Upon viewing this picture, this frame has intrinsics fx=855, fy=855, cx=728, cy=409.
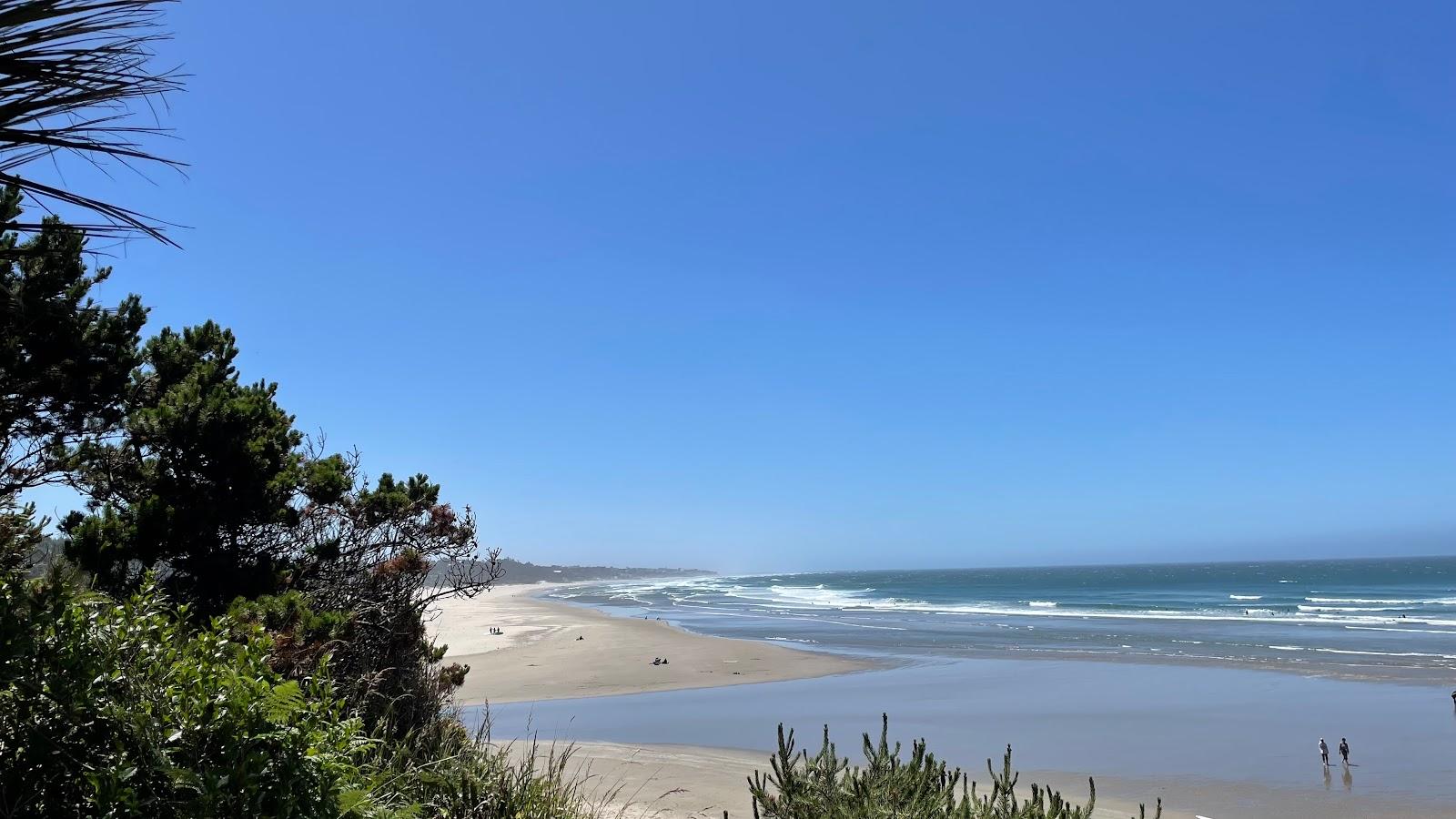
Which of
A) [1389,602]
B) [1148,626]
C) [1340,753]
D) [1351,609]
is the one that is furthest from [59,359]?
[1389,602]

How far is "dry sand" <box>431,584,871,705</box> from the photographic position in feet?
83.1

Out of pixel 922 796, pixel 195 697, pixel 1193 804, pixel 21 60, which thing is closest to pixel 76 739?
pixel 195 697

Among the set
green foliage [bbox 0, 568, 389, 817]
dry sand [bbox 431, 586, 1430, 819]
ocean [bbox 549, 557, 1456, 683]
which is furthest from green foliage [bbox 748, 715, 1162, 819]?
ocean [bbox 549, 557, 1456, 683]

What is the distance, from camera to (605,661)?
31062 millimetres

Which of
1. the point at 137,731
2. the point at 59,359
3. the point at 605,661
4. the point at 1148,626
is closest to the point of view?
the point at 137,731

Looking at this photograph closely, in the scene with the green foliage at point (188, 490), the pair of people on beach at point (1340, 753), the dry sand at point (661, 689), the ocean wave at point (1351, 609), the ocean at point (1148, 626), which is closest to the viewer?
the green foliage at point (188, 490)

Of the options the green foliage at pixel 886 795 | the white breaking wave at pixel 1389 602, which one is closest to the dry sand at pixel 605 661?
the green foliage at pixel 886 795

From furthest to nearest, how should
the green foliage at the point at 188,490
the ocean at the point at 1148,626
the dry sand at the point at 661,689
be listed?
the ocean at the point at 1148,626 < the dry sand at the point at 661,689 < the green foliage at the point at 188,490

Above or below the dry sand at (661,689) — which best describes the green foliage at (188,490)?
above

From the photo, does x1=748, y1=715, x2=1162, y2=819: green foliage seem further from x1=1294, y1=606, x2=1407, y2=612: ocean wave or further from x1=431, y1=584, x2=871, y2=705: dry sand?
x1=1294, y1=606, x2=1407, y2=612: ocean wave

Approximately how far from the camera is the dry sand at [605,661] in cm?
2533

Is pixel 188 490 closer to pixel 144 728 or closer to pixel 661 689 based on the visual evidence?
pixel 144 728

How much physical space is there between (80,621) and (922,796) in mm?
4346

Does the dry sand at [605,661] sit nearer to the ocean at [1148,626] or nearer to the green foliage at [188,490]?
the ocean at [1148,626]
